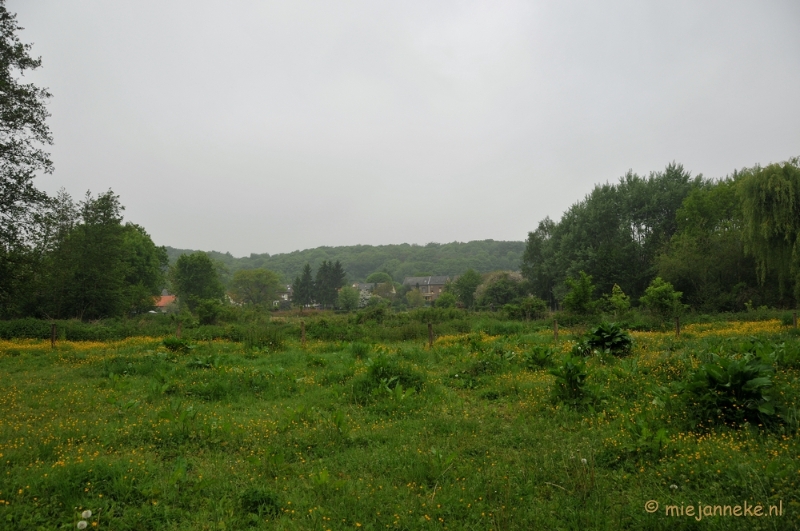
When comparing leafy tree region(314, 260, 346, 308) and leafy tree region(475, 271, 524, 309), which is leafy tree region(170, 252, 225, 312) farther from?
leafy tree region(475, 271, 524, 309)

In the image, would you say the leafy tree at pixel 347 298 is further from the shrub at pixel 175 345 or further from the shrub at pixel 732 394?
the shrub at pixel 732 394

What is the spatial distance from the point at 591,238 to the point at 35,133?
3978cm

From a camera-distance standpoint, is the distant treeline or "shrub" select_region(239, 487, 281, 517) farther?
the distant treeline

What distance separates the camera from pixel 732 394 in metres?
5.55

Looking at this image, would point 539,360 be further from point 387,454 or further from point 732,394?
point 387,454

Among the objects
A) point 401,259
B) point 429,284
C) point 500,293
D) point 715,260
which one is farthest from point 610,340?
point 401,259

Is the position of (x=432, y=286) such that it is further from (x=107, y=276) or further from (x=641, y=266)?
(x=107, y=276)

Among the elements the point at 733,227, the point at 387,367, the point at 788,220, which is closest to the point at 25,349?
the point at 387,367

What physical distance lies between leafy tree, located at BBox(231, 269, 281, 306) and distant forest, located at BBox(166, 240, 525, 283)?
29.6m

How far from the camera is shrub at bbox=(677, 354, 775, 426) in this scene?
5340mm

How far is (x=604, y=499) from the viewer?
4.12m

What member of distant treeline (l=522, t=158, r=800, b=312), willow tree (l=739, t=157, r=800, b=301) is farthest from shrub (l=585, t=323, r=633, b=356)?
willow tree (l=739, t=157, r=800, b=301)

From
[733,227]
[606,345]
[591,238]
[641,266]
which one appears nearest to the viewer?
[606,345]

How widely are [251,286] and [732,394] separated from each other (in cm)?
7257
